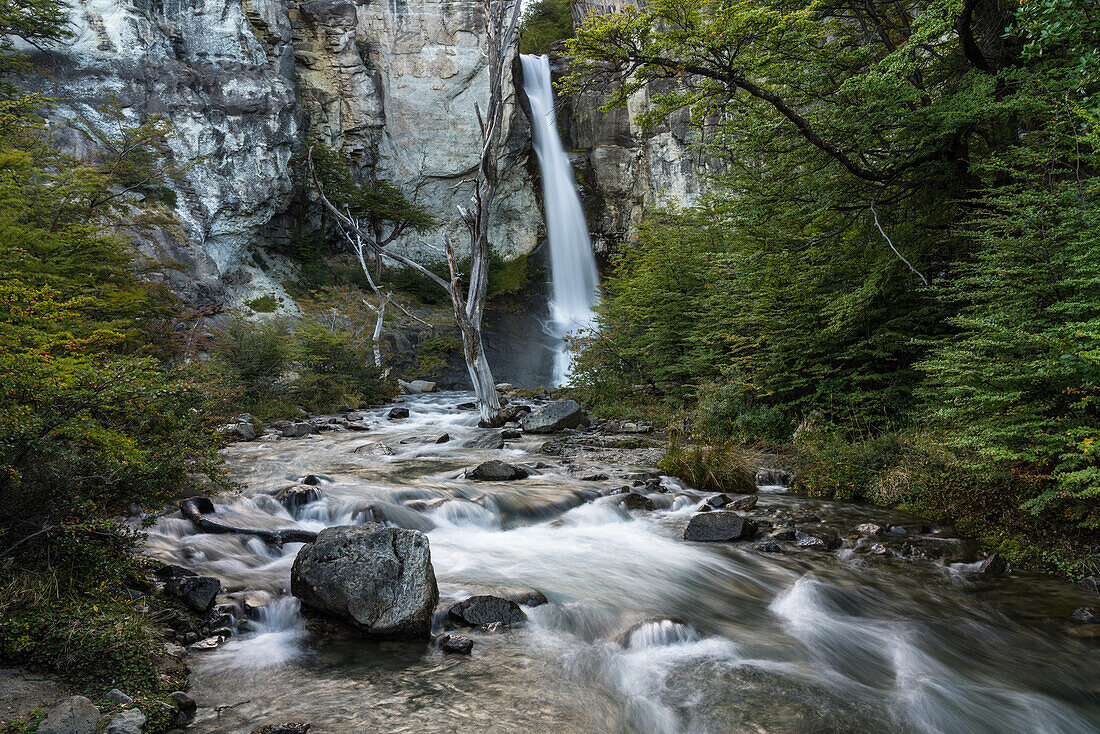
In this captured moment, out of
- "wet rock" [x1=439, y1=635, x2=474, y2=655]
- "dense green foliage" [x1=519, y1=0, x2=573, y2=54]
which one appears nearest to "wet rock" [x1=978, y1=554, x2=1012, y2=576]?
"wet rock" [x1=439, y1=635, x2=474, y2=655]

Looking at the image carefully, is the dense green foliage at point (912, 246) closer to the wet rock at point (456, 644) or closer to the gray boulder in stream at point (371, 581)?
the wet rock at point (456, 644)

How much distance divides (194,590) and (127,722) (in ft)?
4.79

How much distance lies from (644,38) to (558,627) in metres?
6.92

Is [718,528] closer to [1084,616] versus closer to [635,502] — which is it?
[635,502]

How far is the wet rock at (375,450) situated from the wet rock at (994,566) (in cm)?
873

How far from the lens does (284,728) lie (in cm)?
277

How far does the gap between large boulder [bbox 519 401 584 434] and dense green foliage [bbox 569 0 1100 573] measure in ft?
9.64

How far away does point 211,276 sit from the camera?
69.3ft

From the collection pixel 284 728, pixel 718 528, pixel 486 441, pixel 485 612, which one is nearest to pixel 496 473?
pixel 718 528

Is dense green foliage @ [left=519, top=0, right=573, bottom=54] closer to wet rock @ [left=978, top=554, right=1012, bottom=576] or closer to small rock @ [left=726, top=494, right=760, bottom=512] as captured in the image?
small rock @ [left=726, top=494, right=760, bottom=512]

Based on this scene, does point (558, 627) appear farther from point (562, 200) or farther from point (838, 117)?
point (562, 200)

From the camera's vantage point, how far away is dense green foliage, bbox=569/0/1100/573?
5043 mm

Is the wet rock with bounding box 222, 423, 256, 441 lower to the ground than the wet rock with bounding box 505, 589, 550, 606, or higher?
higher

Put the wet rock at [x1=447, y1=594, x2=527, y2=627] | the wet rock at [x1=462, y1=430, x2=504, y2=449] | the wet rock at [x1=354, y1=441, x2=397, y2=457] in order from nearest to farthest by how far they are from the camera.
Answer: the wet rock at [x1=447, y1=594, x2=527, y2=627]
the wet rock at [x1=354, y1=441, x2=397, y2=457]
the wet rock at [x1=462, y1=430, x2=504, y2=449]
